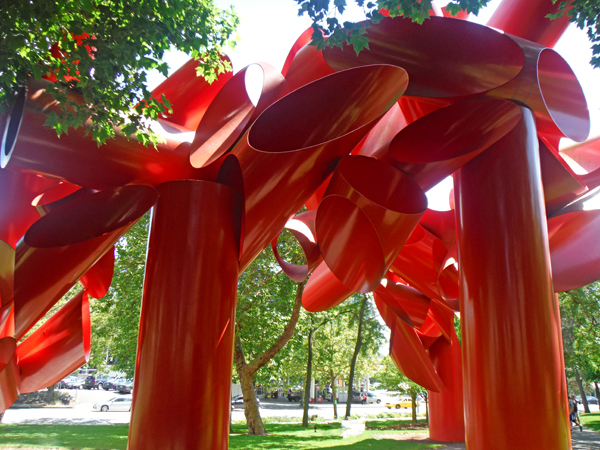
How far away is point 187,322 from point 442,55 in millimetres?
3142

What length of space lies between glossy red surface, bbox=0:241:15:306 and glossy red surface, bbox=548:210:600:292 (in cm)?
604

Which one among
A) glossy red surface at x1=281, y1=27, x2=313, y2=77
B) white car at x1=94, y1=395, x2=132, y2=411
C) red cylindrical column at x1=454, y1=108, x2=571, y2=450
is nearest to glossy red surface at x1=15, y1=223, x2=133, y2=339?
glossy red surface at x1=281, y1=27, x2=313, y2=77

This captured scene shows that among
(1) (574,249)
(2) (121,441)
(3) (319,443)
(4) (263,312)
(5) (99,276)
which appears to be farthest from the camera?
(4) (263,312)

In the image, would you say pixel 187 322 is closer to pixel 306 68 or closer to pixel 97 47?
pixel 97 47

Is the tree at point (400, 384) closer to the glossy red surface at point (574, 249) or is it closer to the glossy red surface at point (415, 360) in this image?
the glossy red surface at point (415, 360)

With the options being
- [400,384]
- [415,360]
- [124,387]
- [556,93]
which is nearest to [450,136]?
[556,93]

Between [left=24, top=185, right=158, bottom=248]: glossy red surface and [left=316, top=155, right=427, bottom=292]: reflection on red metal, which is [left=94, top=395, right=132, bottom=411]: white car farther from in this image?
[left=316, top=155, right=427, bottom=292]: reflection on red metal

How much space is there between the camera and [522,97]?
14.5ft

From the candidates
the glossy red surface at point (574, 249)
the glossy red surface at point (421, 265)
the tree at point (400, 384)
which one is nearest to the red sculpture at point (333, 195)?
the glossy red surface at point (574, 249)

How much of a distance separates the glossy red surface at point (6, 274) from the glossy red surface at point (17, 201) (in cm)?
67

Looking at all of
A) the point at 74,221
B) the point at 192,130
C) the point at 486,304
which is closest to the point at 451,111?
the point at 486,304

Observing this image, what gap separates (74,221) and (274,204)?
1.87 m

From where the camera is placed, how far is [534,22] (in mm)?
4562

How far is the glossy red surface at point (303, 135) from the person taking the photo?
3732mm
